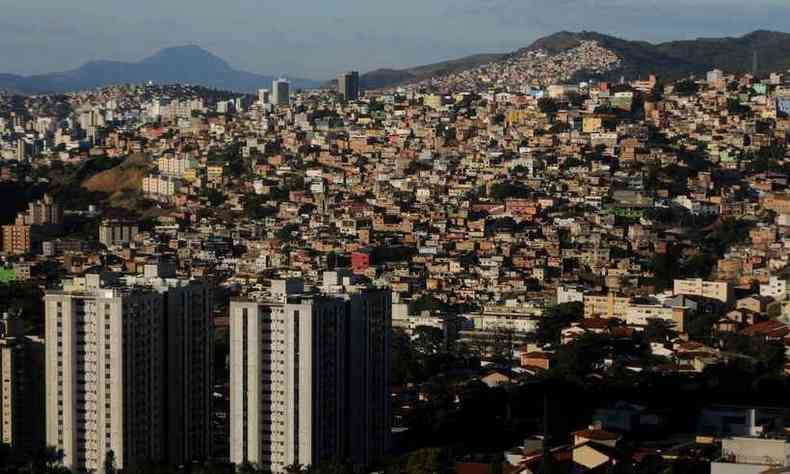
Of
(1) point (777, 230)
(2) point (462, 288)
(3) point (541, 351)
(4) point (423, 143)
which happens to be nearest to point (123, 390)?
(3) point (541, 351)

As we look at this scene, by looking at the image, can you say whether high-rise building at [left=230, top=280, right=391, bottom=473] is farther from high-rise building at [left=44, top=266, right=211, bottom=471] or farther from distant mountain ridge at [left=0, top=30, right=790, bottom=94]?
distant mountain ridge at [left=0, top=30, right=790, bottom=94]

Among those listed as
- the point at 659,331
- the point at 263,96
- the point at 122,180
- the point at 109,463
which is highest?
the point at 263,96

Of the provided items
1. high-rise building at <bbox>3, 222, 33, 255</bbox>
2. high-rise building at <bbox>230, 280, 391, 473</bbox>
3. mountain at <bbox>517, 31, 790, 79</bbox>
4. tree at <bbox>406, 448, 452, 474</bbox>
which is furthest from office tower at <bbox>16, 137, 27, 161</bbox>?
tree at <bbox>406, 448, 452, 474</bbox>

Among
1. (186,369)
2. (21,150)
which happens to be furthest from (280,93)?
(186,369)

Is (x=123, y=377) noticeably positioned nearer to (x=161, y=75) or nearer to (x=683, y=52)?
(x=683, y=52)

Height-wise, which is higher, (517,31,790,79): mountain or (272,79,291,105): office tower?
(517,31,790,79): mountain

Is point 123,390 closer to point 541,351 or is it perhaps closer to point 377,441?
point 377,441

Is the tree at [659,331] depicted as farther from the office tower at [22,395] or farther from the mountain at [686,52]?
the mountain at [686,52]
